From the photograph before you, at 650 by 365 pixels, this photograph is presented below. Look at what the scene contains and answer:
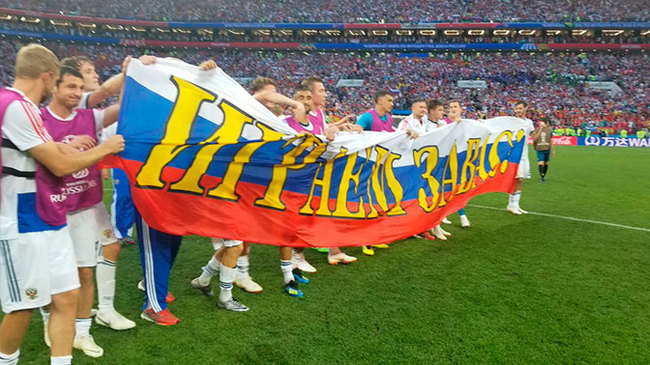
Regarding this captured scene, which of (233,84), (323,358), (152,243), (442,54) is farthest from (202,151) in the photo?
(442,54)

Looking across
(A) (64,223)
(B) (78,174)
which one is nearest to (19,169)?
(A) (64,223)

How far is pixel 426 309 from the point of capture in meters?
3.86

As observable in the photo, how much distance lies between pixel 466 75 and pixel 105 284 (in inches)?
1836

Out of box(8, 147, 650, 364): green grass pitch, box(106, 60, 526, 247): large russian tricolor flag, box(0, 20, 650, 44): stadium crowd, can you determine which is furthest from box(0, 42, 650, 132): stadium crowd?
box(106, 60, 526, 247): large russian tricolor flag

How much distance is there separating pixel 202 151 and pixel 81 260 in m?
1.22

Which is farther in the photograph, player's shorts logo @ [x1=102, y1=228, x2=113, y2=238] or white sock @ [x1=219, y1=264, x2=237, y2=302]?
white sock @ [x1=219, y1=264, x2=237, y2=302]

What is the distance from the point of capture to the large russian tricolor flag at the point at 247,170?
3.19 m

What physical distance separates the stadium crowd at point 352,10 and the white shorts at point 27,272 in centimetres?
5098

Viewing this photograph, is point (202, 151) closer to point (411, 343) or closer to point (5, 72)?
point (411, 343)

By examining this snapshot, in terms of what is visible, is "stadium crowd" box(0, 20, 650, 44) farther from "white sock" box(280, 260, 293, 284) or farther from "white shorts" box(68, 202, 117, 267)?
"white shorts" box(68, 202, 117, 267)

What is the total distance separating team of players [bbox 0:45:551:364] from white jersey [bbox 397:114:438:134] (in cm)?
169

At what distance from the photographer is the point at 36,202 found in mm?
2277

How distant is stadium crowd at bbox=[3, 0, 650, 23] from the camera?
147 feet

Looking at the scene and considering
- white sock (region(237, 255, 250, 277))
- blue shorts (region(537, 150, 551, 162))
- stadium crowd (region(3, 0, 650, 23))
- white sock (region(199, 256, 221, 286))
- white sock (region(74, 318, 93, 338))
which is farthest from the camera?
stadium crowd (region(3, 0, 650, 23))
